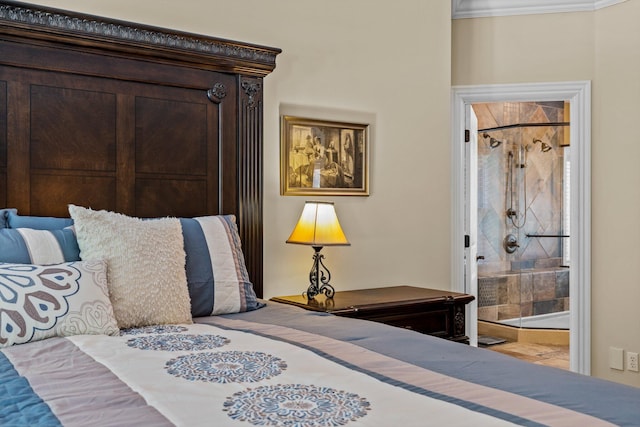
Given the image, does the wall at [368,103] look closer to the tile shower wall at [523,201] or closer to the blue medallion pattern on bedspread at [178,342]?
the blue medallion pattern on bedspread at [178,342]

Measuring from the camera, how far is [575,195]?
3.96 m

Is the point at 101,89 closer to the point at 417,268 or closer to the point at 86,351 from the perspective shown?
the point at 86,351

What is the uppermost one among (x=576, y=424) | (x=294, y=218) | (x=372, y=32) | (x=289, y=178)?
(x=372, y=32)

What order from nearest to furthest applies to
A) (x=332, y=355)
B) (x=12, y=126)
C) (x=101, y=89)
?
(x=332, y=355)
(x=12, y=126)
(x=101, y=89)

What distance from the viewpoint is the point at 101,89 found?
8.71 ft

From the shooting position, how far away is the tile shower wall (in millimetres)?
6113

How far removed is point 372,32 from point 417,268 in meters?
1.38

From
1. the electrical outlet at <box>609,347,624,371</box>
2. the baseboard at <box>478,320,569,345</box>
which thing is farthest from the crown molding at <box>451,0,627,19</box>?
the baseboard at <box>478,320,569,345</box>

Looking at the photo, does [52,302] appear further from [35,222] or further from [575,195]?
[575,195]

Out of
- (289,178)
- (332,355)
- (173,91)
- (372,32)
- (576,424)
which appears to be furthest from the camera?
(372,32)

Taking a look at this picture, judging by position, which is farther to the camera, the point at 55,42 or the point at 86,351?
the point at 55,42

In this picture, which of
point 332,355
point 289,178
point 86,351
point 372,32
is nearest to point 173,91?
point 289,178

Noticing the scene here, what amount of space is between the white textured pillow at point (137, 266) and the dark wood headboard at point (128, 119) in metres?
0.51

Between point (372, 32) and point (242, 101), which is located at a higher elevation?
point (372, 32)
